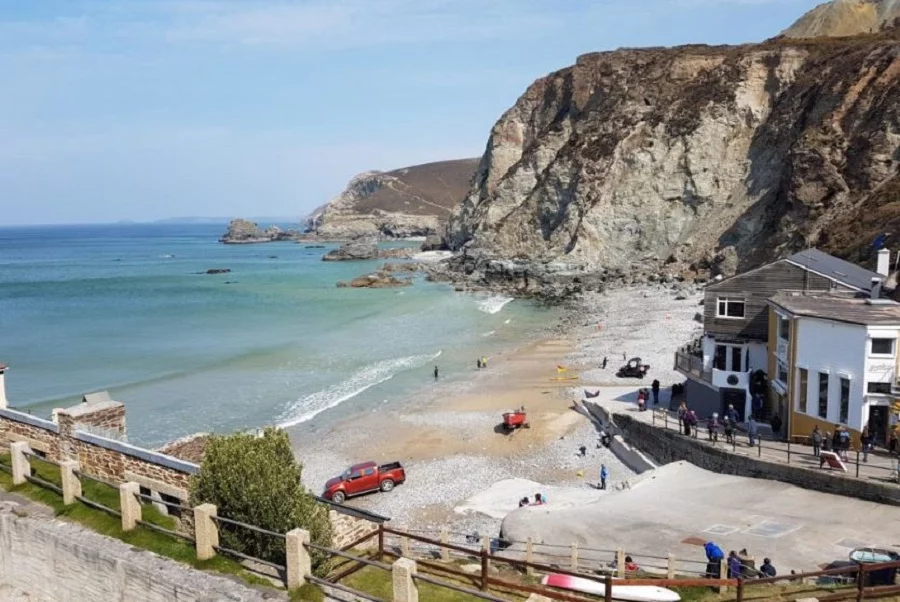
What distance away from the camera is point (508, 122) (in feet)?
454

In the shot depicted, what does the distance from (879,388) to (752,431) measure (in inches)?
174

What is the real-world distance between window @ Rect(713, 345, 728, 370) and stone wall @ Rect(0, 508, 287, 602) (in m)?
21.1

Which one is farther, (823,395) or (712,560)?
(823,395)

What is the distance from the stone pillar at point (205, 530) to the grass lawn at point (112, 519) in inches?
5.1

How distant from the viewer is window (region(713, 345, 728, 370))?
27.0 meters

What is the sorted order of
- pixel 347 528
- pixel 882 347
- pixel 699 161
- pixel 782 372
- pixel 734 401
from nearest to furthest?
1. pixel 347 528
2. pixel 882 347
3. pixel 782 372
4. pixel 734 401
5. pixel 699 161

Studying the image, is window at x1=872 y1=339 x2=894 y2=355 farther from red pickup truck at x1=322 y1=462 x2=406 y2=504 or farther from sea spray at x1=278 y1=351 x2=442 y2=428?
sea spray at x1=278 y1=351 x2=442 y2=428

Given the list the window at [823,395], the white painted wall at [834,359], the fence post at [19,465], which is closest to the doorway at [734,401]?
the white painted wall at [834,359]

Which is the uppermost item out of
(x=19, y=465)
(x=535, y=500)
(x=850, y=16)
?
(x=850, y=16)

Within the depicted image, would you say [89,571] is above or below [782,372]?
below

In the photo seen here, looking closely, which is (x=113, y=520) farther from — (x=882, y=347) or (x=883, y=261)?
(x=883, y=261)

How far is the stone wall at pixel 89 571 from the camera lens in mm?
10594

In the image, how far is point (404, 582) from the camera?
935cm

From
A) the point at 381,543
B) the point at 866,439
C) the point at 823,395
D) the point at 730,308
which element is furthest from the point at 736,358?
the point at 381,543
